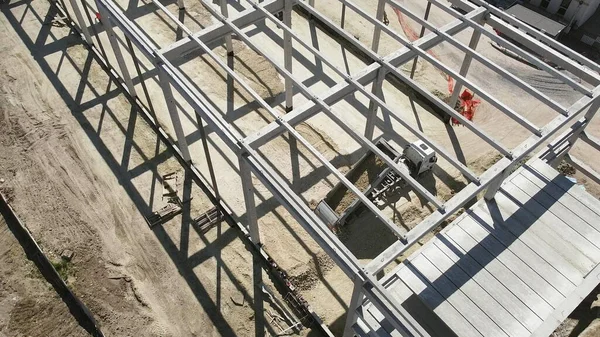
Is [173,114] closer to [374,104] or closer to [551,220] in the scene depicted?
[374,104]

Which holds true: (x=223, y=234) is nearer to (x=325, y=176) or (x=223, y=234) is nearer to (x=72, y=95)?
(x=325, y=176)

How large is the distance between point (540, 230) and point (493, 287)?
2.31m

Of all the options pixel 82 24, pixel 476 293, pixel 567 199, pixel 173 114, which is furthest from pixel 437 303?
pixel 82 24

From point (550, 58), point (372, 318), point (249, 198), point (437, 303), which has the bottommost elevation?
point (437, 303)

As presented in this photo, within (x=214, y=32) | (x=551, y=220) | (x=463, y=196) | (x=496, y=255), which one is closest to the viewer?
(x=463, y=196)

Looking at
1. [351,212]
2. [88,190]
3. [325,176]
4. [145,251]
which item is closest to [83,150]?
[88,190]

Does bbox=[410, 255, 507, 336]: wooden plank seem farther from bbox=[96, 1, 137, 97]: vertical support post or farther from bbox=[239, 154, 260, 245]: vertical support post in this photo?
bbox=[96, 1, 137, 97]: vertical support post

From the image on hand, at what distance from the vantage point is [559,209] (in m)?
12.1

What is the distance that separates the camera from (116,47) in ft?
58.6

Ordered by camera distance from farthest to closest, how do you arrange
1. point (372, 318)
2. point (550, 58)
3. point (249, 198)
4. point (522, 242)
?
point (550, 58), point (249, 198), point (522, 242), point (372, 318)

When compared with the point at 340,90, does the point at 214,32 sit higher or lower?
higher

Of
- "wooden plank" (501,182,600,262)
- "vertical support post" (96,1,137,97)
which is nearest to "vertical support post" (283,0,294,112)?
"vertical support post" (96,1,137,97)

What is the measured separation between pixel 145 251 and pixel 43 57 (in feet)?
39.5

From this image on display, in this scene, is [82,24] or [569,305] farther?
[82,24]
